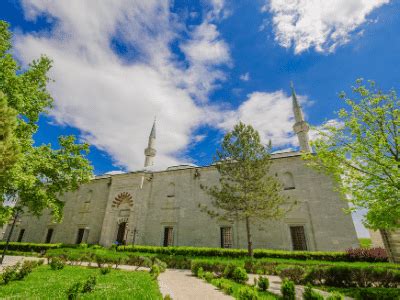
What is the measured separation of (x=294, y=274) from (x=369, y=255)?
24.9ft

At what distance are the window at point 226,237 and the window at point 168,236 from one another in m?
4.86

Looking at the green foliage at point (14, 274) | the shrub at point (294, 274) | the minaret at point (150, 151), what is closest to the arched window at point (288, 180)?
the shrub at point (294, 274)

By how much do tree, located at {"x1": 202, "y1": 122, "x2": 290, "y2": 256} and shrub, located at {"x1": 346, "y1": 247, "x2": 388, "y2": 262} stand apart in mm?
4431

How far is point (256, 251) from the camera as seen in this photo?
14.7 m

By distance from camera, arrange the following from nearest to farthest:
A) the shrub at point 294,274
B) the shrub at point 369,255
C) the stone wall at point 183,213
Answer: the shrub at point 294,274 → the shrub at point 369,255 → the stone wall at point 183,213

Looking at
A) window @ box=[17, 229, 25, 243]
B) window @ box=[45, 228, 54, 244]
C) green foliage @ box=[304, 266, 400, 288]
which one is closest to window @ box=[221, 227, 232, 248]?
green foliage @ box=[304, 266, 400, 288]

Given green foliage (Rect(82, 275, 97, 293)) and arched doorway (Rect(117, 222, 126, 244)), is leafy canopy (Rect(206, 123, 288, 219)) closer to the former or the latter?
green foliage (Rect(82, 275, 97, 293))

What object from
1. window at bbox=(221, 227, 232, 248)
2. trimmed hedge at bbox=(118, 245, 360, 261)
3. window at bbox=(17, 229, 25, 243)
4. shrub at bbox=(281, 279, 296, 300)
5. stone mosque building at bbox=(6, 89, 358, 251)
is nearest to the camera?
shrub at bbox=(281, 279, 296, 300)

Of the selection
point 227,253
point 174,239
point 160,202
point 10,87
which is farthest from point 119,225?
point 10,87

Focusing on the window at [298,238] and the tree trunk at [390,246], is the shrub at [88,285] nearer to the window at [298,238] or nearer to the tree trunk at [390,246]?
the window at [298,238]

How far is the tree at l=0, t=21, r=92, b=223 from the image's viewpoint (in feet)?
21.7

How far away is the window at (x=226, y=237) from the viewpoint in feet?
60.5

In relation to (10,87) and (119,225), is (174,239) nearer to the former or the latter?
(119,225)

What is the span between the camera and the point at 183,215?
20.7 metres
